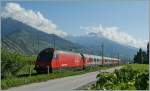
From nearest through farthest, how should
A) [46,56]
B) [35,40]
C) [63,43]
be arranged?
[46,56] → [63,43] → [35,40]

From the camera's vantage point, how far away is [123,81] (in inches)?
711

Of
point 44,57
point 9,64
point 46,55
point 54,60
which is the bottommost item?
point 9,64

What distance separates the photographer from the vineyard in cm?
1461

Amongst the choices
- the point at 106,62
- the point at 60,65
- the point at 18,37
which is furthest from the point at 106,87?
the point at 18,37

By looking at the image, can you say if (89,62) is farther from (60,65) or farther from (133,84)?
(133,84)

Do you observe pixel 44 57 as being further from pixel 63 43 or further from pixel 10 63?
pixel 63 43

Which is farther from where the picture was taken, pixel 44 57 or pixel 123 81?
pixel 44 57

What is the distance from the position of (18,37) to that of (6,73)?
438ft

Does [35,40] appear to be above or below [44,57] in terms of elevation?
above

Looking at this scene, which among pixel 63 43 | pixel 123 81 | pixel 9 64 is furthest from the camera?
pixel 63 43

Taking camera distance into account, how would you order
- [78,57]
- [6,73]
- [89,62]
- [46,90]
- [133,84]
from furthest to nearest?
[89,62] → [78,57] → [6,73] → [46,90] → [133,84]

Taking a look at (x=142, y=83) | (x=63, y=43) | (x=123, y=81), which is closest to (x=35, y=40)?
(x=63, y=43)

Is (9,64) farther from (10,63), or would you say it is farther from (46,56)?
(46,56)

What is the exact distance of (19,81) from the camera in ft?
76.9
